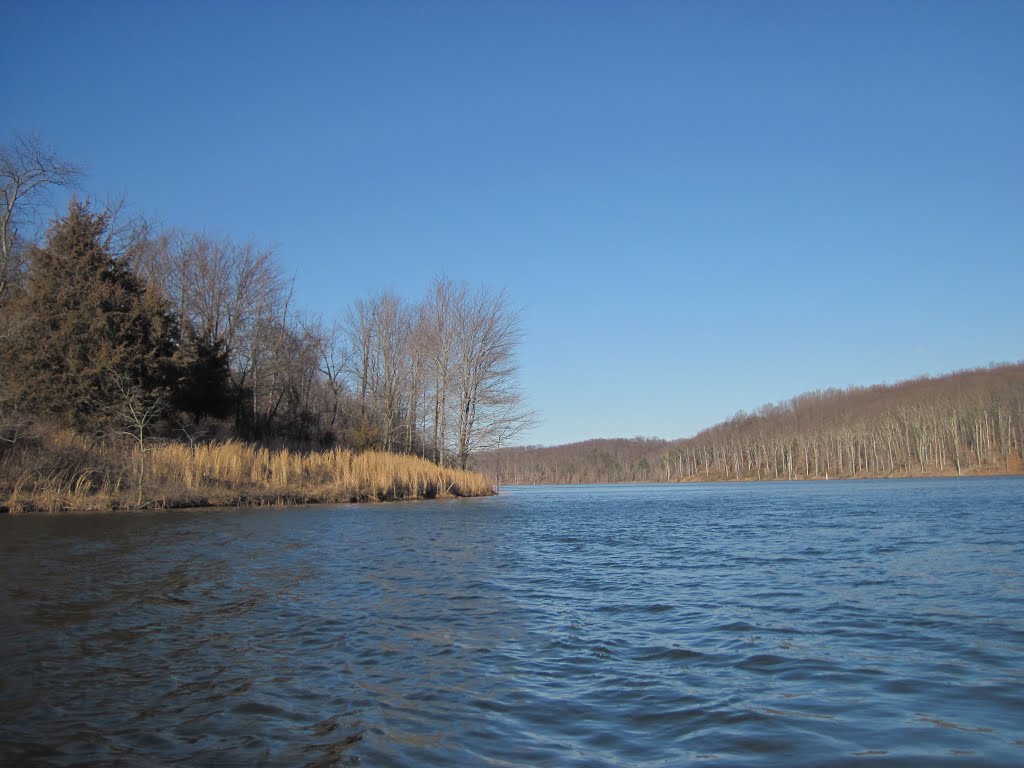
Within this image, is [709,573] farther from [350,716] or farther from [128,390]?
[128,390]

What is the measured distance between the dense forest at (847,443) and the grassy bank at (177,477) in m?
20.5

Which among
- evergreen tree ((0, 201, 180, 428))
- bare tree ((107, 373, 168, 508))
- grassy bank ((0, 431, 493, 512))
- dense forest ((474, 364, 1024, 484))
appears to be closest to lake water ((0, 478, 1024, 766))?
grassy bank ((0, 431, 493, 512))

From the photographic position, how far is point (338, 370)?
4762cm

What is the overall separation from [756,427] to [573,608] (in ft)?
566

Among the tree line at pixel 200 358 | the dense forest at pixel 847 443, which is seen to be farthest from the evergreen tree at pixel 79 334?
the dense forest at pixel 847 443

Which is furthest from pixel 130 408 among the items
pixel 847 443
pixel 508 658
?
pixel 847 443

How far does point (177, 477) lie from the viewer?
22.2 meters

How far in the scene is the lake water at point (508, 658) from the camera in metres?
3.72

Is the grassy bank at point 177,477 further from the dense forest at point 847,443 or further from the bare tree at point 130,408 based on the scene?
the dense forest at point 847,443

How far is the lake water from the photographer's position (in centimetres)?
372

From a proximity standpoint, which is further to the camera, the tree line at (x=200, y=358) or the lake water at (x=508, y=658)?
the tree line at (x=200, y=358)

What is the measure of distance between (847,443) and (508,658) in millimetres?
134045

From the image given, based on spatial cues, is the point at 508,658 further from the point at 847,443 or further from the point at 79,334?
the point at 847,443

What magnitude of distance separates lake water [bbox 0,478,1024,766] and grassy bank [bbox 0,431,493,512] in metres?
9.15
